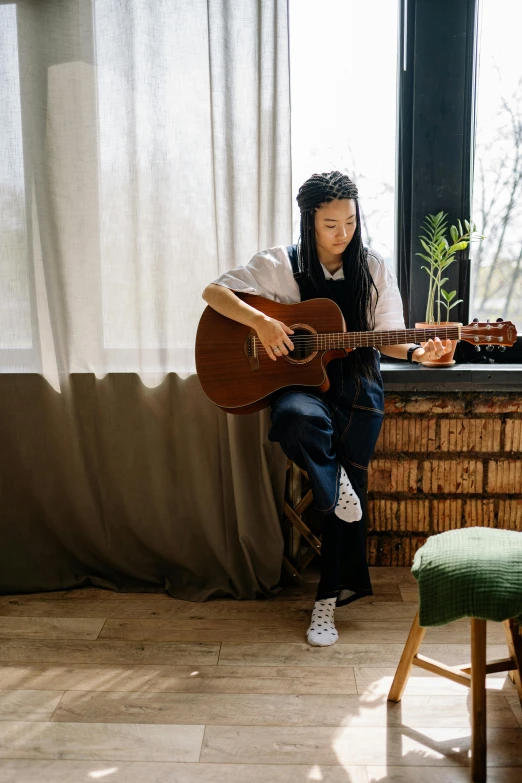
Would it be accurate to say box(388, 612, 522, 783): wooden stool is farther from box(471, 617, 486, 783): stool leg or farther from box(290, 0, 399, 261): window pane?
box(290, 0, 399, 261): window pane

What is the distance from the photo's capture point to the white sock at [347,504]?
6.52 feet

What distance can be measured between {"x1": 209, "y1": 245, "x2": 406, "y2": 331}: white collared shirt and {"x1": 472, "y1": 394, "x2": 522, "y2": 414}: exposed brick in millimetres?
482

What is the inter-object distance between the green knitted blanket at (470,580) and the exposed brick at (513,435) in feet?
2.81

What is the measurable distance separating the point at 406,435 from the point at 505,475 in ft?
1.23

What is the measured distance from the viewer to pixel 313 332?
197 cm

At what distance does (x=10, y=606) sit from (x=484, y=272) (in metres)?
2.03

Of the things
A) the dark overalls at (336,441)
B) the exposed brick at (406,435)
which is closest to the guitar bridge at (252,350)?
the dark overalls at (336,441)

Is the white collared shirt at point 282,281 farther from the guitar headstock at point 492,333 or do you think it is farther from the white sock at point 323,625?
the white sock at point 323,625

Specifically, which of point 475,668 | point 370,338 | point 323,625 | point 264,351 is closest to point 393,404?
point 370,338

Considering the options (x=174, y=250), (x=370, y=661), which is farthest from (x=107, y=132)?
(x=370, y=661)

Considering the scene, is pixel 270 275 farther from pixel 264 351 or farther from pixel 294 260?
pixel 264 351

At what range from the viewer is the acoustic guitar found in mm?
1943

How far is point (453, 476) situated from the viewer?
242 cm

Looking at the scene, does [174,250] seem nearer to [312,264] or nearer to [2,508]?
[312,264]
